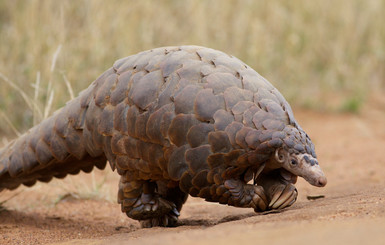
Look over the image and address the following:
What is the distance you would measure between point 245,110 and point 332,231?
1.15m

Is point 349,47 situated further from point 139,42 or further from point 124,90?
point 124,90

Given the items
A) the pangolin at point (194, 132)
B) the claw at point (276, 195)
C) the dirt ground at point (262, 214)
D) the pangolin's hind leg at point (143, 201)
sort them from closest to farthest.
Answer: the dirt ground at point (262, 214)
the pangolin at point (194, 132)
the claw at point (276, 195)
the pangolin's hind leg at point (143, 201)

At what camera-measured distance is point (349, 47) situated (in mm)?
11750

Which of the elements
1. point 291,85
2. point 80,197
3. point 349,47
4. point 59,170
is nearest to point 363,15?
point 349,47

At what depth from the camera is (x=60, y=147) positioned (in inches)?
177

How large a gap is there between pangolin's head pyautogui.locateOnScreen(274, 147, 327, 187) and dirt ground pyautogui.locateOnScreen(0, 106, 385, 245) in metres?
0.18

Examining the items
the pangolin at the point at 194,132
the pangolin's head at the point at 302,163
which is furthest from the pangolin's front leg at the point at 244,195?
the pangolin's head at the point at 302,163

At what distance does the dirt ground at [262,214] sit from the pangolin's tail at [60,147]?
0.44 m

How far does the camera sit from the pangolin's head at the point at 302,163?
373cm

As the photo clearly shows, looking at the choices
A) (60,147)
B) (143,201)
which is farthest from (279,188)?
(60,147)

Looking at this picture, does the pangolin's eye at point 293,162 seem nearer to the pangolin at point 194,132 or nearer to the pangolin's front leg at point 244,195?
the pangolin at point 194,132

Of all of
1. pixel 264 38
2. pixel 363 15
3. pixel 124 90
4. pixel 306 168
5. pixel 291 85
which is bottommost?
pixel 306 168

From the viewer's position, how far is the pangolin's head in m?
3.73

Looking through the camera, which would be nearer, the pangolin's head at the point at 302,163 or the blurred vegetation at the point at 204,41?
the pangolin's head at the point at 302,163
